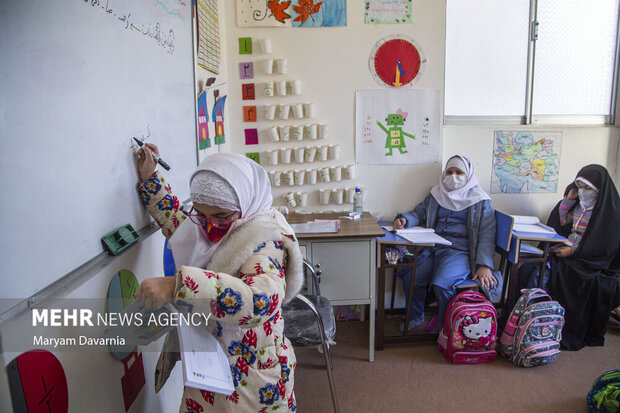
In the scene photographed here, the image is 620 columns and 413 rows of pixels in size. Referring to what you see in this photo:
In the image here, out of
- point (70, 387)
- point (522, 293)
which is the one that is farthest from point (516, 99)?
point (70, 387)

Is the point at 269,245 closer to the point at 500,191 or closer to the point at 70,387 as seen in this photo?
the point at 70,387

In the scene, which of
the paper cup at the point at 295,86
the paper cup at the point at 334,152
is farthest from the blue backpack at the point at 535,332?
the paper cup at the point at 295,86

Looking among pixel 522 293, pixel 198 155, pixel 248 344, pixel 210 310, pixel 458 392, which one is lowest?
pixel 458 392

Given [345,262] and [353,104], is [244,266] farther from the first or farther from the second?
[353,104]

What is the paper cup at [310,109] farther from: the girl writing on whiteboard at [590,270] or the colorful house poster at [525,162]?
the girl writing on whiteboard at [590,270]

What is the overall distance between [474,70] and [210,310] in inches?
113

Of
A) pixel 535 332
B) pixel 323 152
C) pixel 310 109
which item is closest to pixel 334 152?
pixel 323 152

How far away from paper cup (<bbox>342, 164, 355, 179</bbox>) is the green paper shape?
1042mm

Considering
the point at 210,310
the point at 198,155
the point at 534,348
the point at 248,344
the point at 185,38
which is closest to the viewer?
the point at 210,310

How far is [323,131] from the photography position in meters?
2.99

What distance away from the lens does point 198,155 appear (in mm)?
2041

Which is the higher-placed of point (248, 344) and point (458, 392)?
point (248, 344)

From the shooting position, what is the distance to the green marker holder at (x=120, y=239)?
3.70 feet

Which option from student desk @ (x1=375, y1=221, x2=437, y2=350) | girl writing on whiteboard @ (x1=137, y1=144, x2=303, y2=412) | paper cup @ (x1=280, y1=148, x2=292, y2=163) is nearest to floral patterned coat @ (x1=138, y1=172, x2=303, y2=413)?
girl writing on whiteboard @ (x1=137, y1=144, x2=303, y2=412)
